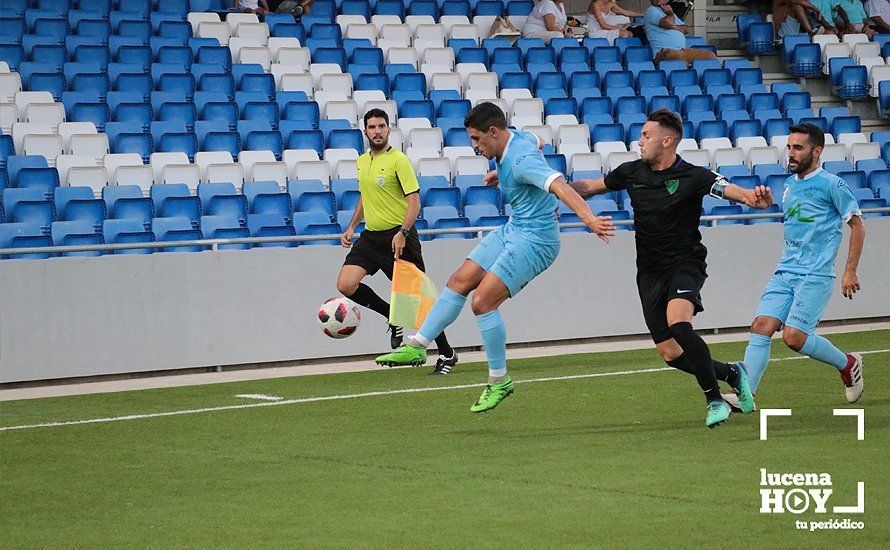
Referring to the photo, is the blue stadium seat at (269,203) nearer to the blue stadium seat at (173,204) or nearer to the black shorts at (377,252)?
the blue stadium seat at (173,204)

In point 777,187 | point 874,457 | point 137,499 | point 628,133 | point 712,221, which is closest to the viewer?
point 137,499

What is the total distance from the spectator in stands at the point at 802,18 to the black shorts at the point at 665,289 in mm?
17100

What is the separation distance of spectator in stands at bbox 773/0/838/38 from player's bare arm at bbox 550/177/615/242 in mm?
17363

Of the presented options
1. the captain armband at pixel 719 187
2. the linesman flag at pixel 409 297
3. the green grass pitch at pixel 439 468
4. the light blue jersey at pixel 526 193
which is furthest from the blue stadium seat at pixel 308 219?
the captain armband at pixel 719 187

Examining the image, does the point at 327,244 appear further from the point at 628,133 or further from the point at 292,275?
the point at 628,133

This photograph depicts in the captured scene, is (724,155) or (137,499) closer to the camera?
(137,499)

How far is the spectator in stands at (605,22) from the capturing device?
23.6m

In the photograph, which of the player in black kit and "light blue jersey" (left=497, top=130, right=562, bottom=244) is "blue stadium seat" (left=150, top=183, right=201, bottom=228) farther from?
the player in black kit

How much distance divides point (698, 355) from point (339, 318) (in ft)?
13.3

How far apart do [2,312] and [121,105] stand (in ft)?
17.6

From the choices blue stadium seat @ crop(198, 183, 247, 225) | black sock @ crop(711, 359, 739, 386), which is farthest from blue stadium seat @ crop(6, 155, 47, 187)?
black sock @ crop(711, 359, 739, 386)

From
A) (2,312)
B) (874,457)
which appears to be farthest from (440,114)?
(874,457)

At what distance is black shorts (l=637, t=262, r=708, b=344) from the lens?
28.0ft

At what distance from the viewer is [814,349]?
9375mm
